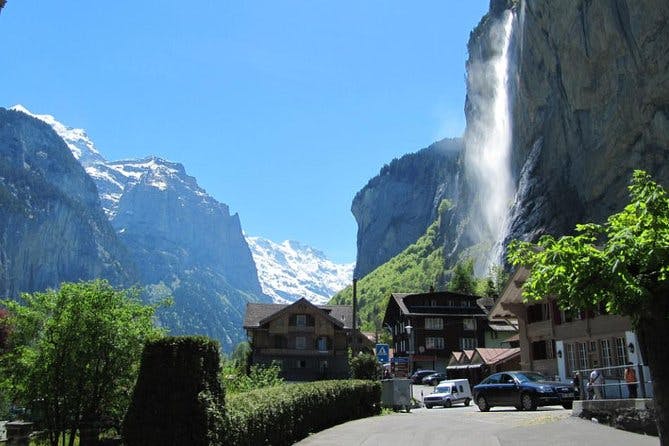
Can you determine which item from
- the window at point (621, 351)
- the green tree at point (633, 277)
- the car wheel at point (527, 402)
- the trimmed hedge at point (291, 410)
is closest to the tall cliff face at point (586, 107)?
the window at point (621, 351)

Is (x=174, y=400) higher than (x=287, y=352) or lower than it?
lower

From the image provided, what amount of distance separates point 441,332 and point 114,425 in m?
68.5

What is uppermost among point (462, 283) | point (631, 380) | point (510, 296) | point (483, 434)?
point (462, 283)

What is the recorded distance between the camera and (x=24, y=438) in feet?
58.9

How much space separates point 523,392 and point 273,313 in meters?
51.4

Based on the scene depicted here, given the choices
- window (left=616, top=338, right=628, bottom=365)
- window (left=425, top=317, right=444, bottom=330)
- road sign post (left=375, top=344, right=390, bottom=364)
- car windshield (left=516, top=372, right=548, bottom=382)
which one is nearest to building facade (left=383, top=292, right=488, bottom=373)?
window (left=425, top=317, right=444, bottom=330)

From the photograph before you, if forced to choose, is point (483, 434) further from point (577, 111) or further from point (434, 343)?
point (577, 111)

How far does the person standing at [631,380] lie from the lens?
54.8 ft

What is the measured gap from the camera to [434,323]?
85.4 metres

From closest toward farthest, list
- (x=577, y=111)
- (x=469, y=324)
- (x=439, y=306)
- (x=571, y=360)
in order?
(x=571, y=360) < (x=577, y=111) < (x=469, y=324) < (x=439, y=306)

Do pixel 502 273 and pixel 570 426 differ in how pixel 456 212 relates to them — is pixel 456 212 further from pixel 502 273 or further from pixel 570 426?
pixel 570 426

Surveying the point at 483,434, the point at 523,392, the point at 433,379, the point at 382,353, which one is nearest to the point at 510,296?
the point at 382,353

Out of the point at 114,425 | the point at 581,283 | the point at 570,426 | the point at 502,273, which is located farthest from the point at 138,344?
the point at 502,273

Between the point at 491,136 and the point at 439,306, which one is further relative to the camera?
the point at 491,136
